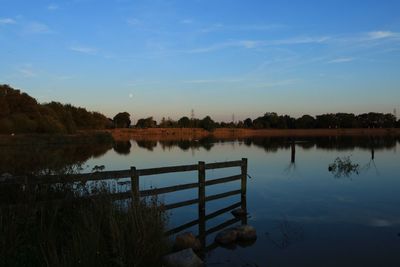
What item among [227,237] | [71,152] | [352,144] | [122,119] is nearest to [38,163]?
[227,237]

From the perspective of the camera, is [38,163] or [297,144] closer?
[38,163]

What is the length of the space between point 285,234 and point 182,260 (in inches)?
186

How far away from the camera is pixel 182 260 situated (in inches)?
311

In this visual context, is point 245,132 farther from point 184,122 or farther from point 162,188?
point 162,188

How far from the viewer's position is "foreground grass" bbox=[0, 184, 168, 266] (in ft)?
22.0

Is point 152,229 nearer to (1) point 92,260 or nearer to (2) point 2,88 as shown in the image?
(1) point 92,260

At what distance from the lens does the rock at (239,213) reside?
1425 cm

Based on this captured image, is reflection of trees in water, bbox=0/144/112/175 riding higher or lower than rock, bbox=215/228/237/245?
higher

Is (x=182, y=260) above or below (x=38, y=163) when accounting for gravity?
below

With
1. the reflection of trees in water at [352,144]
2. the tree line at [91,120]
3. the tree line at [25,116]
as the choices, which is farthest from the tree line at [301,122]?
the reflection of trees in water at [352,144]

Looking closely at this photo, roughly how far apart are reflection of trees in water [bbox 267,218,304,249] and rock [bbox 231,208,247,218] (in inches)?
58.5

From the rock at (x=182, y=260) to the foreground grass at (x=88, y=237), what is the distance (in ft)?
0.65

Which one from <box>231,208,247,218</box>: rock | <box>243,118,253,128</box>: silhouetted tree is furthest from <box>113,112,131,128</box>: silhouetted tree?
<box>231,208,247,218</box>: rock

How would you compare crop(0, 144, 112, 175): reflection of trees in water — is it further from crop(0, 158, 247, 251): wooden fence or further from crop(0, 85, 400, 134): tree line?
crop(0, 85, 400, 134): tree line
